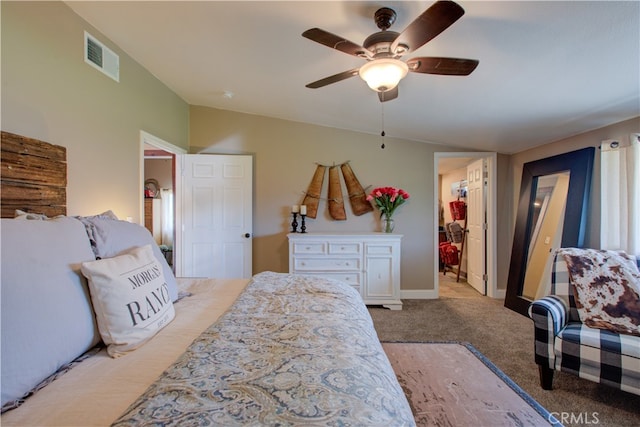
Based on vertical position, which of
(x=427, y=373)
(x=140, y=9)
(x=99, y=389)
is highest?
(x=140, y=9)

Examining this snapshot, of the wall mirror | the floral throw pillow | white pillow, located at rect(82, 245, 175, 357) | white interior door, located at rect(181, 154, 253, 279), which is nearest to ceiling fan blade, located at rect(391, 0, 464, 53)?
white pillow, located at rect(82, 245, 175, 357)

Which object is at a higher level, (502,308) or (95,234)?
(95,234)

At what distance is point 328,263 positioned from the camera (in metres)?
3.42

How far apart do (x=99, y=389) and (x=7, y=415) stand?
6.8 inches

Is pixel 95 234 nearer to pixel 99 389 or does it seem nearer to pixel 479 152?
pixel 99 389

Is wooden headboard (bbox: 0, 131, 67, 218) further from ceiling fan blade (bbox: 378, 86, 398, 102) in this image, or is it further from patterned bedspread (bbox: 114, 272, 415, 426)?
ceiling fan blade (bbox: 378, 86, 398, 102)

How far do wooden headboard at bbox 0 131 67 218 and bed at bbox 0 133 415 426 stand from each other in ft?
2.15

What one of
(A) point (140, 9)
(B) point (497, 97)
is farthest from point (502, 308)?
(A) point (140, 9)

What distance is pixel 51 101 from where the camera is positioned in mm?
1761

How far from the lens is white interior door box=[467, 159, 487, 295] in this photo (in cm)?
407

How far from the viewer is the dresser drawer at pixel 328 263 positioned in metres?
3.41

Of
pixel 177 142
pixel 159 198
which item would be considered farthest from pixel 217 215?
pixel 159 198

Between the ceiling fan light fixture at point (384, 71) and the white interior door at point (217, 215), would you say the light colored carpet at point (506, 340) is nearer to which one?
the white interior door at point (217, 215)

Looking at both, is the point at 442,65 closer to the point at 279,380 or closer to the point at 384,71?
the point at 384,71
